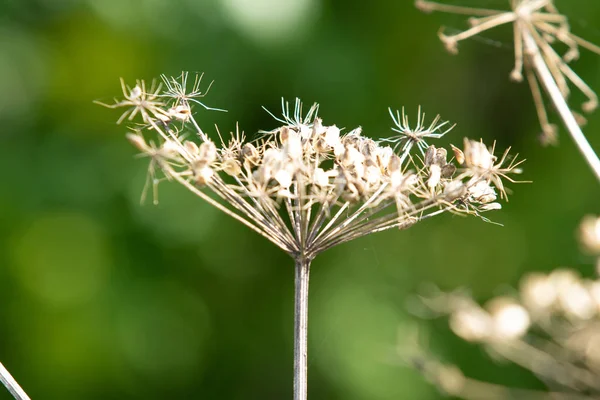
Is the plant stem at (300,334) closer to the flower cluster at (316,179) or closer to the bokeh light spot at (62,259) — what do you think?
the flower cluster at (316,179)

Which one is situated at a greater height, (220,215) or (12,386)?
(220,215)

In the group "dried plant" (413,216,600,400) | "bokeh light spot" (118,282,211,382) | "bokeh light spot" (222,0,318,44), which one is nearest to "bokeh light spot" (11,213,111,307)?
"bokeh light spot" (118,282,211,382)

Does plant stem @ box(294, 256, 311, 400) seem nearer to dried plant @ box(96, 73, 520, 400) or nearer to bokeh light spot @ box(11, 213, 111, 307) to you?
dried plant @ box(96, 73, 520, 400)

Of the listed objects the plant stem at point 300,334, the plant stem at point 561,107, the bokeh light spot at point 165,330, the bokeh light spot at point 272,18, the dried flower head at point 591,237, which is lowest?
the bokeh light spot at point 165,330

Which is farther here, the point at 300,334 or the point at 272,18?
the point at 272,18

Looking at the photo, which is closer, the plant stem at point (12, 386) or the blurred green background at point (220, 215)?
the plant stem at point (12, 386)

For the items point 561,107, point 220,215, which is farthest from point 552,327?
point 220,215

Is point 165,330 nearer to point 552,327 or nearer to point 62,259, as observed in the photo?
point 62,259

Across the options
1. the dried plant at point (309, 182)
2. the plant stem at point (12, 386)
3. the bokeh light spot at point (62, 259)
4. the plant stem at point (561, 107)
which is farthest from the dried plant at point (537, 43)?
the bokeh light spot at point (62, 259)

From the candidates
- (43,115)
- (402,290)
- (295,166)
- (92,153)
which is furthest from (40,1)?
(295,166)

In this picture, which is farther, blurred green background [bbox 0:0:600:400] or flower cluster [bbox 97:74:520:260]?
blurred green background [bbox 0:0:600:400]
